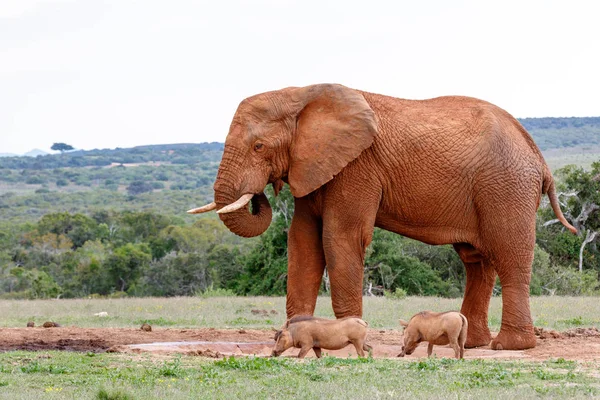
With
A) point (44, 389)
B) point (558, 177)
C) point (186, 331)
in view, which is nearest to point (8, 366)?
point (44, 389)

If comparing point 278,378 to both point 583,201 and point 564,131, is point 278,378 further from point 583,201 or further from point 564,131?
point 564,131

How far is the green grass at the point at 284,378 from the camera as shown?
30.7 ft

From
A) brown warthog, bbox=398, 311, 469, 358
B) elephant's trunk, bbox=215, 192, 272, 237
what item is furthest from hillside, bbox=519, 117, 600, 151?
brown warthog, bbox=398, 311, 469, 358

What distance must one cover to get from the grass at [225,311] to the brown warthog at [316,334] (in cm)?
518

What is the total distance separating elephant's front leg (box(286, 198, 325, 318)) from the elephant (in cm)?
1

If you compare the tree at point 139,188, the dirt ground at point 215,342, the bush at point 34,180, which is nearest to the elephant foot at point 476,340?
the dirt ground at point 215,342

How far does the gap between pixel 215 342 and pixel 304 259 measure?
172cm

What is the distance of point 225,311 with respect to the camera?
20719 millimetres

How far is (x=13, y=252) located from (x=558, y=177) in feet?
90.4

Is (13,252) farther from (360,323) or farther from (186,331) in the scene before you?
(360,323)

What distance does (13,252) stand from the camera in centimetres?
5334

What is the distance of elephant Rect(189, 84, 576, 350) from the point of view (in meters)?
13.3

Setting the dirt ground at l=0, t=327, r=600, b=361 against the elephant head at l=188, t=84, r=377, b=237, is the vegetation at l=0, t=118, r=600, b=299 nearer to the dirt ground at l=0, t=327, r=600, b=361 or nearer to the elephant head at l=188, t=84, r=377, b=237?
the dirt ground at l=0, t=327, r=600, b=361

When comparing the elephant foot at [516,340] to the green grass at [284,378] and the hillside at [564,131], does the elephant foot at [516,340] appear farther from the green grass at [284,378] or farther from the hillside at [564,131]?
the hillside at [564,131]
